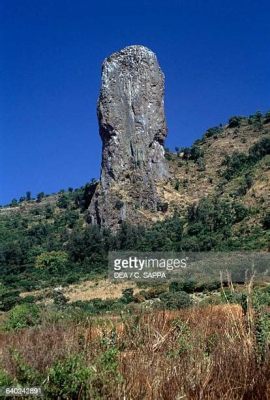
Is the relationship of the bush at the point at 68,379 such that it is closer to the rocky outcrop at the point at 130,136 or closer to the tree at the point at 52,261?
the tree at the point at 52,261

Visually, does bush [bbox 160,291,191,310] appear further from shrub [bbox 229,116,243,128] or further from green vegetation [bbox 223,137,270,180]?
shrub [bbox 229,116,243,128]

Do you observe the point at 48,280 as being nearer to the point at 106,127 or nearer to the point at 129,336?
the point at 106,127

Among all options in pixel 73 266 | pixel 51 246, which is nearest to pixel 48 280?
pixel 73 266

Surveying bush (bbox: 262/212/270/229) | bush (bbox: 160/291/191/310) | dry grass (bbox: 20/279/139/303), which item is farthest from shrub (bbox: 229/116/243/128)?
bush (bbox: 160/291/191/310)

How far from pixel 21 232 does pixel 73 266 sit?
21039 mm

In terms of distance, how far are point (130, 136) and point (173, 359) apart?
6628cm

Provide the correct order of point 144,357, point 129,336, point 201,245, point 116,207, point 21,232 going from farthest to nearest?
point 21,232
point 116,207
point 201,245
point 129,336
point 144,357

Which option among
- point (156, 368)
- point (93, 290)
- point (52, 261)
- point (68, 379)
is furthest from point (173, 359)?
point (52, 261)

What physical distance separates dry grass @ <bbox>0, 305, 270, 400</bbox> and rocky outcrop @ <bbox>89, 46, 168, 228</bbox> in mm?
60300

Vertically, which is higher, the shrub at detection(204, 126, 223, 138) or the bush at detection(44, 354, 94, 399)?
the shrub at detection(204, 126, 223, 138)

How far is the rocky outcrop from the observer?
223 feet

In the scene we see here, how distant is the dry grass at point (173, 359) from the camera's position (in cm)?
371

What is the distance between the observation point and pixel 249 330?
489 centimetres

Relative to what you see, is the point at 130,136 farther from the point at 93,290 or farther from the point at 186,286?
the point at 186,286
